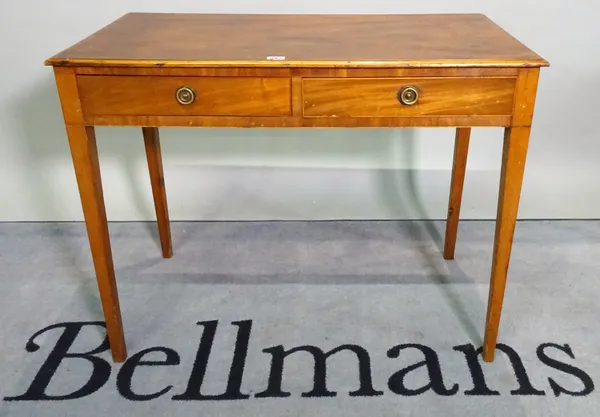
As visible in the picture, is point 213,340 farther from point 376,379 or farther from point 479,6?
point 479,6

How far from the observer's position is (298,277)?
1.78 m

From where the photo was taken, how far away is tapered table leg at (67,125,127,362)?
1.23m

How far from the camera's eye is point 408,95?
1166 millimetres

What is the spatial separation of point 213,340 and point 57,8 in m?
1.12

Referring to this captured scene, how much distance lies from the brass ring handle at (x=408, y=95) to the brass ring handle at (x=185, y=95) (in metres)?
0.40

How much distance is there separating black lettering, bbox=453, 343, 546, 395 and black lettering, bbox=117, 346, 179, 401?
694mm

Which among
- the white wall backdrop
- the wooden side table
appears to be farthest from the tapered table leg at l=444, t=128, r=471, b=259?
the wooden side table

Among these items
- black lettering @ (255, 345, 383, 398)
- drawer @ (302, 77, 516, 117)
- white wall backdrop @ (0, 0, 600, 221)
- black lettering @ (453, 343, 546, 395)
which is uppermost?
drawer @ (302, 77, 516, 117)

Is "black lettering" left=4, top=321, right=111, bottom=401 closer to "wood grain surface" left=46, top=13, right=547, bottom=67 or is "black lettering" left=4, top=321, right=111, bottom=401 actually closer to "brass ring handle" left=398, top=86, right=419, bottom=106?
"wood grain surface" left=46, top=13, right=547, bottom=67

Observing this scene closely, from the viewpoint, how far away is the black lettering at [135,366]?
1.36 meters

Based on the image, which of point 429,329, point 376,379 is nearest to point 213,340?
point 376,379

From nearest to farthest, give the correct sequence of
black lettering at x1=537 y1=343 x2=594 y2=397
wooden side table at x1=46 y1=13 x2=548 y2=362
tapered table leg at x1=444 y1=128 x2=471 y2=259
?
wooden side table at x1=46 y1=13 x2=548 y2=362 < black lettering at x1=537 y1=343 x2=594 y2=397 < tapered table leg at x1=444 y1=128 x2=471 y2=259

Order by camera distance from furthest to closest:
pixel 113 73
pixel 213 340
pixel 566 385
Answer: pixel 213 340 < pixel 566 385 < pixel 113 73

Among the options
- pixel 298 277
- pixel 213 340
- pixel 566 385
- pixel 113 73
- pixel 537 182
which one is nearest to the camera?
pixel 113 73
